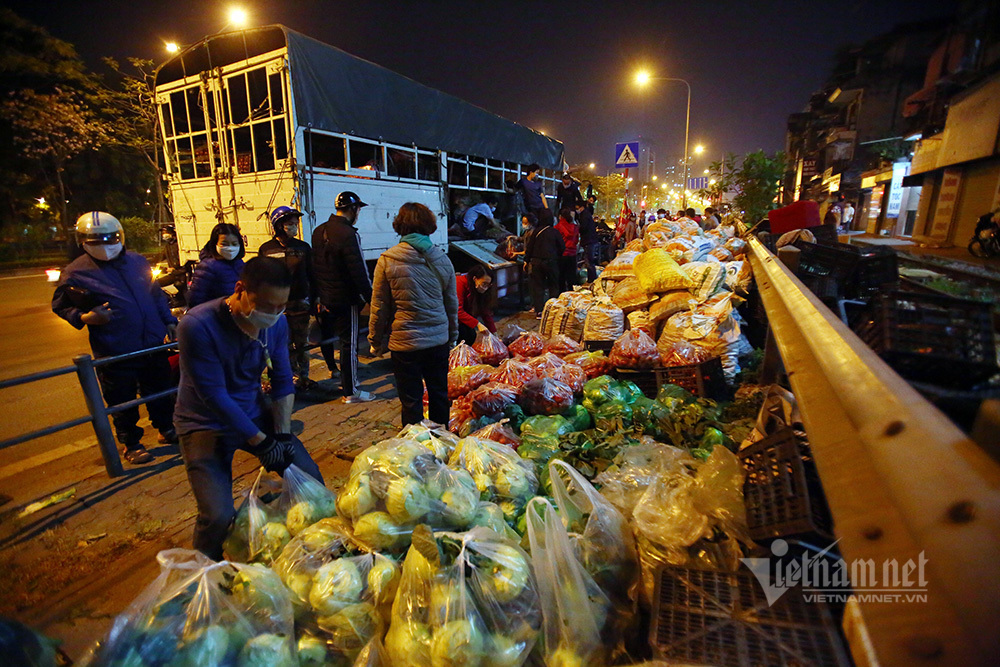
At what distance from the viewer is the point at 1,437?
4.41 m

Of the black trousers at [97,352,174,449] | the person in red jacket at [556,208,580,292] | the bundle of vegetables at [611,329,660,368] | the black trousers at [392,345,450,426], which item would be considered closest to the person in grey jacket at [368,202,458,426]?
the black trousers at [392,345,450,426]

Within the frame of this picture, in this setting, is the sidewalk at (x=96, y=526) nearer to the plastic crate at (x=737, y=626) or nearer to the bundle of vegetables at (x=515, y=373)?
the bundle of vegetables at (x=515, y=373)

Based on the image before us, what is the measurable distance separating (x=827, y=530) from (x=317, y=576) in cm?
188

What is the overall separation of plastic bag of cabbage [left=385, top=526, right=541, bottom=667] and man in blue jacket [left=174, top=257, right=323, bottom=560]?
3.64ft

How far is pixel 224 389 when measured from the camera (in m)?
2.30

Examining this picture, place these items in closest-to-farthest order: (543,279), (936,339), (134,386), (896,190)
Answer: (936,339)
(134,386)
(543,279)
(896,190)

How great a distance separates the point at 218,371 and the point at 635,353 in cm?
346

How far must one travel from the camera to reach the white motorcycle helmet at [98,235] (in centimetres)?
346

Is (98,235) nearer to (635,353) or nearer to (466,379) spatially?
(466,379)

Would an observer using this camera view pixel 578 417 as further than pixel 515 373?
No

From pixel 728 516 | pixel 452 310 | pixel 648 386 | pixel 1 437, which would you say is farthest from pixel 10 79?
pixel 728 516

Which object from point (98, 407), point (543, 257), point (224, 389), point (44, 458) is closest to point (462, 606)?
point (224, 389)

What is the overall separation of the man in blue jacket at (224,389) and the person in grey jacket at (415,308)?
45.4 inches

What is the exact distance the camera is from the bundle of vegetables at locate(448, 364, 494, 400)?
4344 mm
